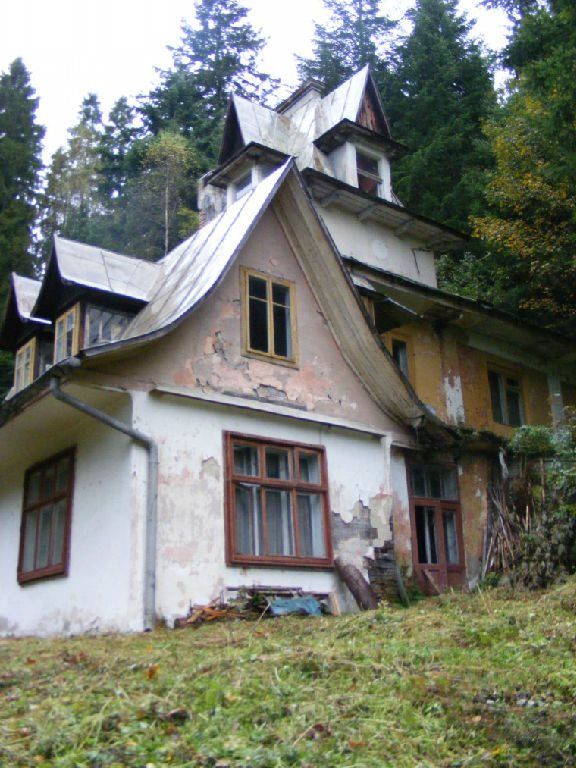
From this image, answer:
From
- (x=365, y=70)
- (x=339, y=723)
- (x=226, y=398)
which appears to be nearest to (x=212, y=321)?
(x=226, y=398)

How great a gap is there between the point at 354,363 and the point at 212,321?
8.48ft

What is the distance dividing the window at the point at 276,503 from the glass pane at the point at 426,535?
8.38 feet

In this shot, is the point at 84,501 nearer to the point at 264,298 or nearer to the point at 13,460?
the point at 13,460

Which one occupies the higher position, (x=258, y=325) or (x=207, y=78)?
(x=207, y=78)

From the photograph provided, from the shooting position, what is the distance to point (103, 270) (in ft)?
42.7

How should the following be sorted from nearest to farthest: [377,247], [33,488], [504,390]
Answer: [33,488] < [504,390] < [377,247]

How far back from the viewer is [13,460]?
13445 millimetres

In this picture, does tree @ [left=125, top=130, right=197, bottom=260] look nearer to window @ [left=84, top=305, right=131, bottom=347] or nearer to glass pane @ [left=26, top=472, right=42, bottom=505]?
window @ [left=84, top=305, right=131, bottom=347]

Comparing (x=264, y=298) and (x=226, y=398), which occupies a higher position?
(x=264, y=298)

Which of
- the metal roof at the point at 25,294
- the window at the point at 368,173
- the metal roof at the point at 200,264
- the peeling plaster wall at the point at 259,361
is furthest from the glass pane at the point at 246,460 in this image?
the window at the point at 368,173

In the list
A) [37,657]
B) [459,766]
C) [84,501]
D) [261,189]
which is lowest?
[459,766]

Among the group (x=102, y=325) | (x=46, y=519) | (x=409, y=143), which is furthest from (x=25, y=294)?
(x=409, y=143)

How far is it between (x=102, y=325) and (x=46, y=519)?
2.90 m

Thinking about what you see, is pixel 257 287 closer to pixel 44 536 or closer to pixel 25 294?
pixel 25 294
